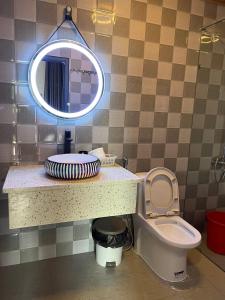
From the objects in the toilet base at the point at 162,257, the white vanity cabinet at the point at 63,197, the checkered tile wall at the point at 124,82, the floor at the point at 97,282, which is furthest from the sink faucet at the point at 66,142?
the floor at the point at 97,282

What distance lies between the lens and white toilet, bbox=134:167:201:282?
1752mm

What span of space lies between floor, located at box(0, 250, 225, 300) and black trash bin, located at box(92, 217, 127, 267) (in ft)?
0.21

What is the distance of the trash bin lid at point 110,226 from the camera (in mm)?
1895

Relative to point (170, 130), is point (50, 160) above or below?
below

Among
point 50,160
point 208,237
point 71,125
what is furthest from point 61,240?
point 208,237

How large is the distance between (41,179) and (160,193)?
97cm

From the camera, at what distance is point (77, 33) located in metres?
1.80

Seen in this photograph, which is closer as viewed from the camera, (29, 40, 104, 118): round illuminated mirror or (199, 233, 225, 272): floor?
(29, 40, 104, 118): round illuminated mirror

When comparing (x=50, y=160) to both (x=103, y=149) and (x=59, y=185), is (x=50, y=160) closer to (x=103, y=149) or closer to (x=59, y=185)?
(x=59, y=185)

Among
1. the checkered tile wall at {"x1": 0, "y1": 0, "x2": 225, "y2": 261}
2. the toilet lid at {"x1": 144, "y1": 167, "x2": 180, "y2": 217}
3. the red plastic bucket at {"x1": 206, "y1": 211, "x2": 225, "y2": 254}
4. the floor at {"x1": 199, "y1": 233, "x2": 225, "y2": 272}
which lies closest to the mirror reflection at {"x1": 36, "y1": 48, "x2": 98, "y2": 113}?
the checkered tile wall at {"x1": 0, "y1": 0, "x2": 225, "y2": 261}

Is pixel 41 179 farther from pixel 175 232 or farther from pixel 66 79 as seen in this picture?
pixel 175 232

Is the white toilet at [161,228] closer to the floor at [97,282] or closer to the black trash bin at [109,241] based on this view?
the floor at [97,282]

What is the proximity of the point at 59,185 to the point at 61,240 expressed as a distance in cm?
82

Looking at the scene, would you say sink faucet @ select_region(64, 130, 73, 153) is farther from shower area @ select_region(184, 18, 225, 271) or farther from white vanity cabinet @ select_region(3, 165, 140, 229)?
shower area @ select_region(184, 18, 225, 271)
